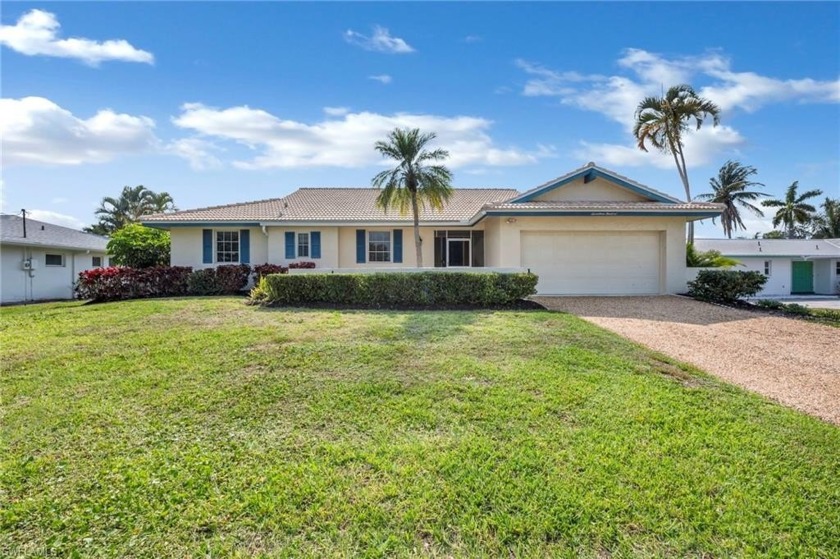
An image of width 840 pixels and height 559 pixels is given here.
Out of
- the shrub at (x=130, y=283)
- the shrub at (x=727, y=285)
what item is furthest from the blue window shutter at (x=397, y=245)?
the shrub at (x=727, y=285)

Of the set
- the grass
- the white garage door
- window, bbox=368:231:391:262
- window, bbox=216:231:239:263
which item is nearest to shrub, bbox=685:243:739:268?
the white garage door

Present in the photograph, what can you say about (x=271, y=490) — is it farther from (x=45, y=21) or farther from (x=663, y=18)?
(x=663, y=18)

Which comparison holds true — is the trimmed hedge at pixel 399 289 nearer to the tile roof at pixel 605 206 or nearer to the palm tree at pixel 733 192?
the tile roof at pixel 605 206

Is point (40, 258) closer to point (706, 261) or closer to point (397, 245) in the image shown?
point (397, 245)

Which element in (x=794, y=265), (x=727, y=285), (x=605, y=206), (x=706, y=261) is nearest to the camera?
(x=727, y=285)

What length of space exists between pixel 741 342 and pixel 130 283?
60.1 ft

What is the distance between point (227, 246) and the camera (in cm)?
1823

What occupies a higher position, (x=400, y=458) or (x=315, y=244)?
(x=315, y=244)

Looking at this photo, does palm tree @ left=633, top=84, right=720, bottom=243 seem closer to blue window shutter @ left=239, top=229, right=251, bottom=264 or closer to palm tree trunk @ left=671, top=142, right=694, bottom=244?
palm tree trunk @ left=671, top=142, right=694, bottom=244

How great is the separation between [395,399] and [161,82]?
1181 centimetres

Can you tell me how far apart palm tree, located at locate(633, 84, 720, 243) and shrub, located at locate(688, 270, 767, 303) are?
29.2ft

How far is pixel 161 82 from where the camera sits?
11648 mm

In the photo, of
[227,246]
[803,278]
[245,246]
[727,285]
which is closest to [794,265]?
[803,278]

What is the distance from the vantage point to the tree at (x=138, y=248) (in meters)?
17.9
